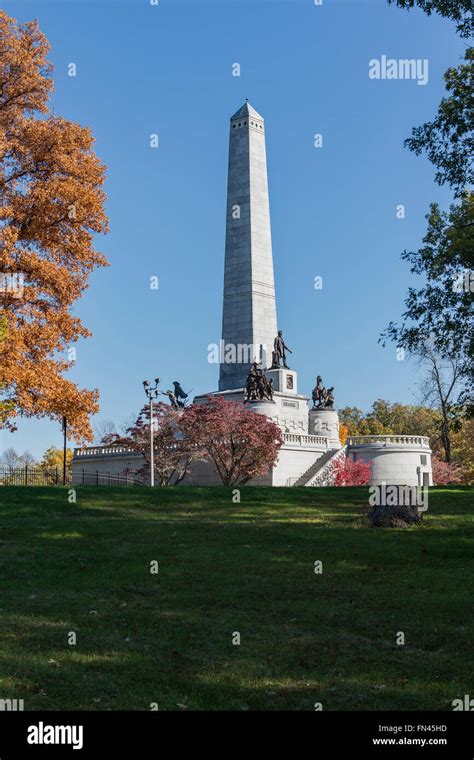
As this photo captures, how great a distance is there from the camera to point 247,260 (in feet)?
192

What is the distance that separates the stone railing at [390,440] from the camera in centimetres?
5684

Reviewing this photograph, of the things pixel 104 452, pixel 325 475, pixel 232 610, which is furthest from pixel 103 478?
pixel 232 610

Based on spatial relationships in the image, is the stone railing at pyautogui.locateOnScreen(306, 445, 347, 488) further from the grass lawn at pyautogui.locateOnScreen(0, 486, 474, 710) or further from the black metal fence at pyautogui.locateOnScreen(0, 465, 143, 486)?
the grass lawn at pyautogui.locateOnScreen(0, 486, 474, 710)

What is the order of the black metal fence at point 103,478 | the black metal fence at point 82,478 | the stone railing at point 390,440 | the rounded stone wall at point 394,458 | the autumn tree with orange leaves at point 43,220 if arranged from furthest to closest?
the stone railing at point 390,440 → the rounded stone wall at point 394,458 → the black metal fence at point 103,478 → the black metal fence at point 82,478 → the autumn tree with orange leaves at point 43,220

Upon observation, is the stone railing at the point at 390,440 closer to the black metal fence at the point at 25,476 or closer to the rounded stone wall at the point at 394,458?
the rounded stone wall at the point at 394,458

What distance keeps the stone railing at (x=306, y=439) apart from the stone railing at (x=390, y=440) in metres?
2.53

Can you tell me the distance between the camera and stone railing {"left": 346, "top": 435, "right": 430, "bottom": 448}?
56844 mm

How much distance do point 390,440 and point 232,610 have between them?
A: 153ft

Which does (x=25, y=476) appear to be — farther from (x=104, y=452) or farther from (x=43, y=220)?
(x=43, y=220)

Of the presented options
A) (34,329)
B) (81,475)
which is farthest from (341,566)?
(81,475)

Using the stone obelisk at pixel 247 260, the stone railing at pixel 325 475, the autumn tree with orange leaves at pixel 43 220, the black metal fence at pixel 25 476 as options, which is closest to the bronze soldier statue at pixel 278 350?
the stone obelisk at pixel 247 260
